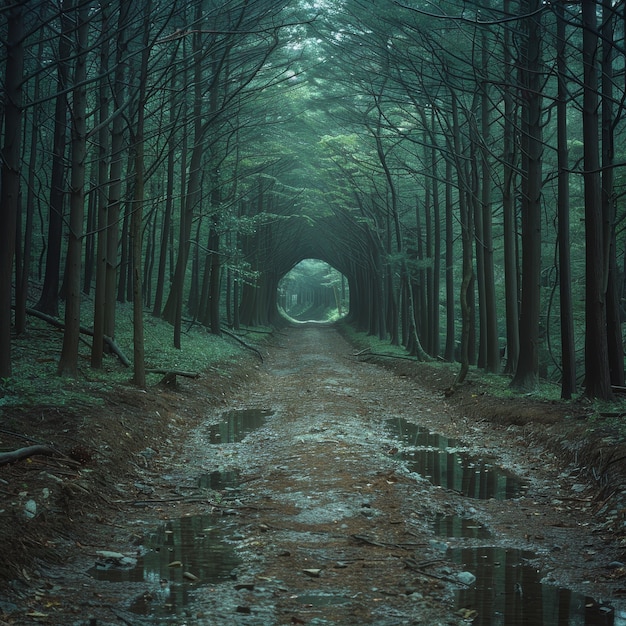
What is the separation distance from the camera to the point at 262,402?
1539 cm

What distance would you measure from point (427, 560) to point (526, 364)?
9.97 meters

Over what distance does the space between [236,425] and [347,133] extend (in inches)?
816

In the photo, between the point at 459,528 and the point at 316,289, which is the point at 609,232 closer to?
the point at 459,528

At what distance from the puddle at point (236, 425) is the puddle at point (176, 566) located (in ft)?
15.0

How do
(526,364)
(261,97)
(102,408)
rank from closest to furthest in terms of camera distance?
(102,408)
(526,364)
(261,97)

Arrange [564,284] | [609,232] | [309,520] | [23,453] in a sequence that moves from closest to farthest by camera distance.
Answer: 1. [309,520]
2. [23,453]
3. [564,284]
4. [609,232]

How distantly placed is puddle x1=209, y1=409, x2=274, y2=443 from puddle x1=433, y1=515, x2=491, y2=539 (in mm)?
4717

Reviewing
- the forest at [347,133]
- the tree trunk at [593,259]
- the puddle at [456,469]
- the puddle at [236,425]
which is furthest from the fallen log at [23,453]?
the tree trunk at [593,259]

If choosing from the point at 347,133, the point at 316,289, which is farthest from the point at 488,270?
the point at 316,289

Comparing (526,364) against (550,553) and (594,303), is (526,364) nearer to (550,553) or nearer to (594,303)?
(594,303)

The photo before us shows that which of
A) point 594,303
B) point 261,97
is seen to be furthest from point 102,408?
point 261,97

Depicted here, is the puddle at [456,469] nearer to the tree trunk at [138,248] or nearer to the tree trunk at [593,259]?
the tree trunk at [593,259]

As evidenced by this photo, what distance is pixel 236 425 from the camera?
12.3 meters

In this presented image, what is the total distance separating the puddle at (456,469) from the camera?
780 centimetres
